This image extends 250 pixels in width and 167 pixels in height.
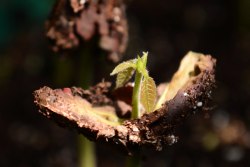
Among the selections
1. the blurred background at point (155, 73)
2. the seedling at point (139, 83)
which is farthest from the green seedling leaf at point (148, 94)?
the blurred background at point (155, 73)

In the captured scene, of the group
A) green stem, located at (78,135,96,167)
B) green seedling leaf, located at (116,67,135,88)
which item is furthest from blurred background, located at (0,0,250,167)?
green seedling leaf, located at (116,67,135,88)

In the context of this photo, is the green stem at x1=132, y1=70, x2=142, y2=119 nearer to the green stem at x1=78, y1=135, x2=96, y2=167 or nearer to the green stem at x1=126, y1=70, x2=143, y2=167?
the green stem at x1=126, y1=70, x2=143, y2=167

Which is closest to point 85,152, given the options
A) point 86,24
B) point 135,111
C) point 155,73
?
point 86,24

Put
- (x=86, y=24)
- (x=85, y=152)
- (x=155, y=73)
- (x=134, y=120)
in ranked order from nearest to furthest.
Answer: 1. (x=134, y=120)
2. (x=86, y=24)
3. (x=85, y=152)
4. (x=155, y=73)

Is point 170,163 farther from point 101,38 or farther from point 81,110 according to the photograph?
point 81,110

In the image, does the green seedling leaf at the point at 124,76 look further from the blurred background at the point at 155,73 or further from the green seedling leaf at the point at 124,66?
the blurred background at the point at 155,73

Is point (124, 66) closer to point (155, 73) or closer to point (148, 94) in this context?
point (148, 94)
